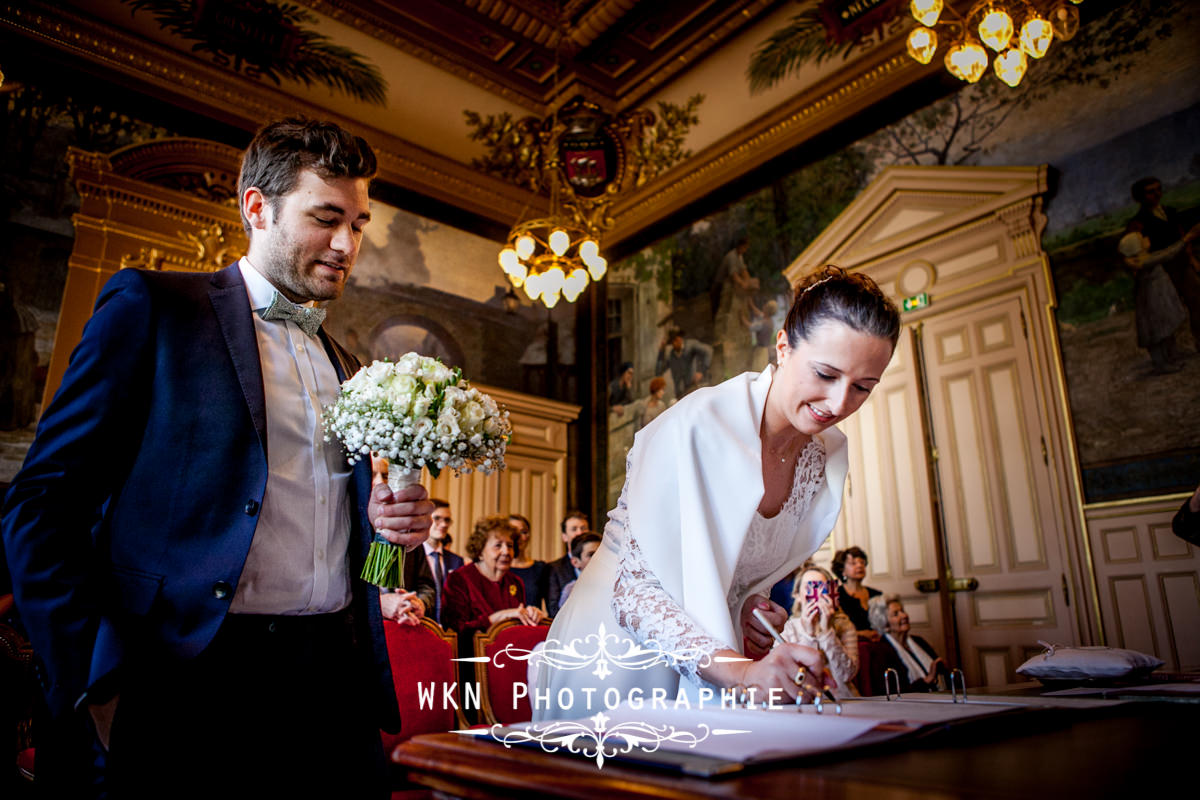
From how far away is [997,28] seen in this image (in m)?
4.68

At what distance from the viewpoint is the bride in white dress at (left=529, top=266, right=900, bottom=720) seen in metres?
1.48

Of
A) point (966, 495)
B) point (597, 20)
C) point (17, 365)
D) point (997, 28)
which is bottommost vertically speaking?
point (966, 495)

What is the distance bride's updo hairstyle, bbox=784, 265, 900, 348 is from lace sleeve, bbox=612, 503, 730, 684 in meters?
0.63

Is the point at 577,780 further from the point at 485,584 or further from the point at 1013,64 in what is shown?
the point at 1013,64

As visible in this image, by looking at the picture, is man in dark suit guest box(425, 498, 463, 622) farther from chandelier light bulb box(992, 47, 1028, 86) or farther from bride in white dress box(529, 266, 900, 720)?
chandelier light bulb box(992, 47, 1028, 86)

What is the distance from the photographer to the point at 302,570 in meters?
1.50

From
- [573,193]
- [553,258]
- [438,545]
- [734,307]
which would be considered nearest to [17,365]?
[438,545]

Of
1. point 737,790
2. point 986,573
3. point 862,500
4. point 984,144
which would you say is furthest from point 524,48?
point 737,790

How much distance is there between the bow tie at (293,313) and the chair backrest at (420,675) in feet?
4.73

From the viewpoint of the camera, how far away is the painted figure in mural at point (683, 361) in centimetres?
862

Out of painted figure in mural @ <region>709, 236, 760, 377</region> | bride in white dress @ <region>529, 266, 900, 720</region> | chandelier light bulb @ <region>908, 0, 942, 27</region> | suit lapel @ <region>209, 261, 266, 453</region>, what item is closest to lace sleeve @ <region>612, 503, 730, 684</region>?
bride in white dress @ <region>529, 266, 900, 720</region>

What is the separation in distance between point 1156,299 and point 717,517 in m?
5.41

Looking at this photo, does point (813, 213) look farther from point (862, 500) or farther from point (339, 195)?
point (339, 195)

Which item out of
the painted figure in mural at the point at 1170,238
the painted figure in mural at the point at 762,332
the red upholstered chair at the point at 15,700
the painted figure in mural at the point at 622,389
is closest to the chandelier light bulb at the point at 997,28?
the painted figure in mural at the point at 1170,238
